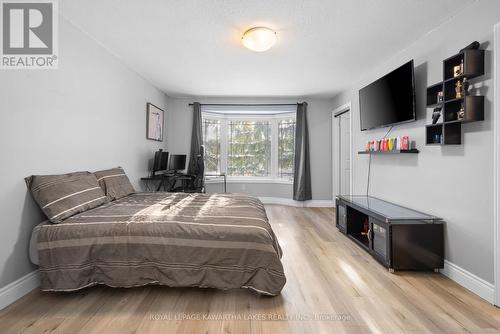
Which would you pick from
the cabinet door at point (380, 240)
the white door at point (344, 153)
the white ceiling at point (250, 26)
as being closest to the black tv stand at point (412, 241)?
the cabinet door at point (380, 240)

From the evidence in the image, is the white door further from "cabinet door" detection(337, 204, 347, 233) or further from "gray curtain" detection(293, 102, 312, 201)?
"cabinet door" detection(337, 204, 347, 233)

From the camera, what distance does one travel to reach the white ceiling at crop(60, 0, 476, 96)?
2119 mm

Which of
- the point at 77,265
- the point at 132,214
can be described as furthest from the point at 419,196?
the point at 77,265

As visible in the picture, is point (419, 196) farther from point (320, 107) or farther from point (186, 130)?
point (186, 130)

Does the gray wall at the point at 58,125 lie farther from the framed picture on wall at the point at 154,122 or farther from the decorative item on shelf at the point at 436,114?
the decorative item on shelf at the point at 436,114

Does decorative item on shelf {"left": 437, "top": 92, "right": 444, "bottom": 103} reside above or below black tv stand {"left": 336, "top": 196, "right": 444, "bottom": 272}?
above

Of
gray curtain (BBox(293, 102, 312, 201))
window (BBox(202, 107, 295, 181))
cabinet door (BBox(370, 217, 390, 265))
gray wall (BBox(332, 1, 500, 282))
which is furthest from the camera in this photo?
window (BBox(202, 107, 295, 181))

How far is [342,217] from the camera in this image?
347cm

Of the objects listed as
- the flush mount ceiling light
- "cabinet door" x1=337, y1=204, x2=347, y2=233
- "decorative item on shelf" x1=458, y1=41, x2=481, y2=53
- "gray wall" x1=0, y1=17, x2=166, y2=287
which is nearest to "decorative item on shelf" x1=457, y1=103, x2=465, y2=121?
"decorative item on shelf" x1=458, y1=41, x2=481, y2=53

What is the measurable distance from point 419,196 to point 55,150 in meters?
3.73

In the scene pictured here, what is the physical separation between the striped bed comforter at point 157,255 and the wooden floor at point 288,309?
0.13m

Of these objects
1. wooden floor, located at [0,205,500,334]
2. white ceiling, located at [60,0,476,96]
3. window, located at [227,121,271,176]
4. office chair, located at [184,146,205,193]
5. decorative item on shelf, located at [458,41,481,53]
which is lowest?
wooden floor, located at [0,205,500,334]

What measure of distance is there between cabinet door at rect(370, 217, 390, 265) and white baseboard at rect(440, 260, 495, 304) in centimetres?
53

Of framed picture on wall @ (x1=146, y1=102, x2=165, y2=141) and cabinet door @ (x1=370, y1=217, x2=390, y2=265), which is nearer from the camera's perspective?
cabinet door @ (x1=370, y1=217, x2=390, y2=265)
